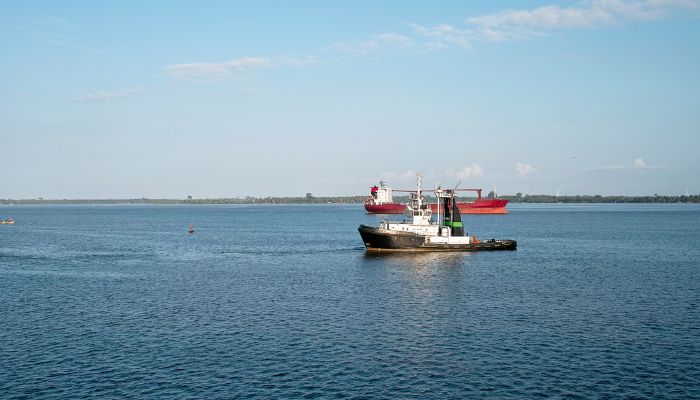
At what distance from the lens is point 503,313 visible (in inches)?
2142

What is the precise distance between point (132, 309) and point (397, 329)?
25.6 meters

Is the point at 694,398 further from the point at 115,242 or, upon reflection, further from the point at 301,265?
the point at 115,242

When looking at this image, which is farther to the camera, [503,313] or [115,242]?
[115,242]

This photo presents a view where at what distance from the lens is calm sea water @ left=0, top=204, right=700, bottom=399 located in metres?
36.1

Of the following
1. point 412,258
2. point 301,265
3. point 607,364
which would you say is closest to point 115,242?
point 301,265

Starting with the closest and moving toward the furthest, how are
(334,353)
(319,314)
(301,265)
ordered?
(334,353), (319,314), (301,265)

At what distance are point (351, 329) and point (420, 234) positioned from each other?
56.4 metres

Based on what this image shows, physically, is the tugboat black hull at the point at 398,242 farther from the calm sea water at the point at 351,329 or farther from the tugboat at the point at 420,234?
the calm sea water at the point at 351,329

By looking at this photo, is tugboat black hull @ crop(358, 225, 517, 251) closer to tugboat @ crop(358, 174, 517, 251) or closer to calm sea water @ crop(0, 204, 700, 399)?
tugboat @ crop(358, 174, 517, 251)

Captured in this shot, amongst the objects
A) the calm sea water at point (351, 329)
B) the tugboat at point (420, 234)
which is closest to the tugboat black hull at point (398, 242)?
the tugboat at point (420, 234)

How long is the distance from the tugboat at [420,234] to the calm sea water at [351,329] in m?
10.1

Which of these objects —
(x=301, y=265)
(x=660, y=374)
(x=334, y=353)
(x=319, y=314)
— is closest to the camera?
(x=660, y=374)

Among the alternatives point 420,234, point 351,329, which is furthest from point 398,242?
point 351,329

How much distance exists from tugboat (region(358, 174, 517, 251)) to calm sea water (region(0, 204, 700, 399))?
10097mm
